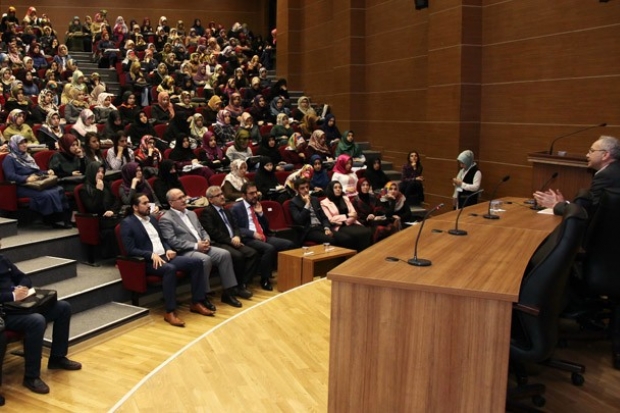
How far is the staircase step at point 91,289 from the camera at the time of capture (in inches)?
185

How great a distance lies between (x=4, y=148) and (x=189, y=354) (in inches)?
157

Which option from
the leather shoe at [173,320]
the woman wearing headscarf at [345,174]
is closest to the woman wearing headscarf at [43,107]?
the woman wearing headscarf at [345,174]

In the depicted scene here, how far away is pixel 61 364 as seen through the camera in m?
3.93

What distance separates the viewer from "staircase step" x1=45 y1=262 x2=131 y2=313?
4.70 metres

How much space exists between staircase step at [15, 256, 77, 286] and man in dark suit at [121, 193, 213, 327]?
52cm

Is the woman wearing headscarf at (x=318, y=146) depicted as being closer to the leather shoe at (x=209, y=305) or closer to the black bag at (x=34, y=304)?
the leather shoe at (x=209, y=305)

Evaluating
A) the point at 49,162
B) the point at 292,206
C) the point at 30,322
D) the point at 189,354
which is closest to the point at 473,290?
the point at 189,354

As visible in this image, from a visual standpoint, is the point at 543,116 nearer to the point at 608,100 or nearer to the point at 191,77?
the point at 608,100

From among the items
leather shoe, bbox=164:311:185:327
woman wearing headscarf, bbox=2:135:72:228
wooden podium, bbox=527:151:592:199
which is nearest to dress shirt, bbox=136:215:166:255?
leather shoe, bbox=164:311:185:327

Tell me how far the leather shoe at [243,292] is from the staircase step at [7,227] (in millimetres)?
1916

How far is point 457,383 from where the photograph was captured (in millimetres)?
2115

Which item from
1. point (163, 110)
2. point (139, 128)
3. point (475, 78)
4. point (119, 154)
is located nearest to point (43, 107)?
point (139, 128)

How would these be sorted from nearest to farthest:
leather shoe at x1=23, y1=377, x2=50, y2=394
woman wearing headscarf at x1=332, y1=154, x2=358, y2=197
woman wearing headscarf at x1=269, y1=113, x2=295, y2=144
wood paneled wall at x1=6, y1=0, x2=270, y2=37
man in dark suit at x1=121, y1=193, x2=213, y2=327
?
leather shoe at x1=23, y1=377, x2=50, y2=394 → man in dark suit at x1=121, y1=193, x2=213, y2=327 → woman wearing headscarf at x1=332, y1=154, x2=358, y2=197 → woman wearing headscarf at x1=269, y1=113, x2=295, y2=144 → wood paneled wall at x1=6, y1=0, x2=270, y2=37

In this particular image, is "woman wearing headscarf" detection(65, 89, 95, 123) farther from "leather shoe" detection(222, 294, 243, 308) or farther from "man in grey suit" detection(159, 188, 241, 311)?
"leather shoe" detection(222, 294, 243, 308)
